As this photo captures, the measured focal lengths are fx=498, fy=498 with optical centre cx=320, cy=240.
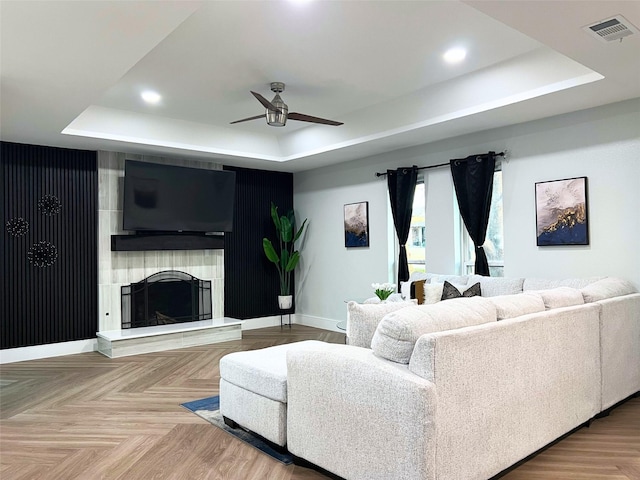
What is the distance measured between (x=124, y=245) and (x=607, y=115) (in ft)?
18.4

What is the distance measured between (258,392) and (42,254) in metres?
4.14

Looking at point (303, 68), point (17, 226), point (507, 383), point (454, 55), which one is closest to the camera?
point (507, 383)

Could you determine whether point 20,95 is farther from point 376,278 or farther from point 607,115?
point 607,115

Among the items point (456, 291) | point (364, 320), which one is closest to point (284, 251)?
point (456, 291)

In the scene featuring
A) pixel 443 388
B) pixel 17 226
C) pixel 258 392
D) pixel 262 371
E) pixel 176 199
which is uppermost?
pixel 176 199

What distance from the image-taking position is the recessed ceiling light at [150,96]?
205 inches

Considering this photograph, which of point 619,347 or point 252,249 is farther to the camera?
point 252,249

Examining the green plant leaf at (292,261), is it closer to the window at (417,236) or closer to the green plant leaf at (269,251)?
the green plant leaf at (269,251)

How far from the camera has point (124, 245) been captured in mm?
6395

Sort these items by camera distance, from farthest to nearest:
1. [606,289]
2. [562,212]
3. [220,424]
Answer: [562,212] → [606,289] → [220,424]

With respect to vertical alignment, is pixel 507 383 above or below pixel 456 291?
below

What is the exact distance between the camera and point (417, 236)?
21.1 ft

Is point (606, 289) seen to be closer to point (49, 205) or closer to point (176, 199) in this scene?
point (176, 199)

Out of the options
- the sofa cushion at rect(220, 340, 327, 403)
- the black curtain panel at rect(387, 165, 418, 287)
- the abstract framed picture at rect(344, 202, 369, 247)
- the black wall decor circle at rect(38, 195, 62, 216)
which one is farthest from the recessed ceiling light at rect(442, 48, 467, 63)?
the black wall decor circle at rect(38, 195, 62, 216)
